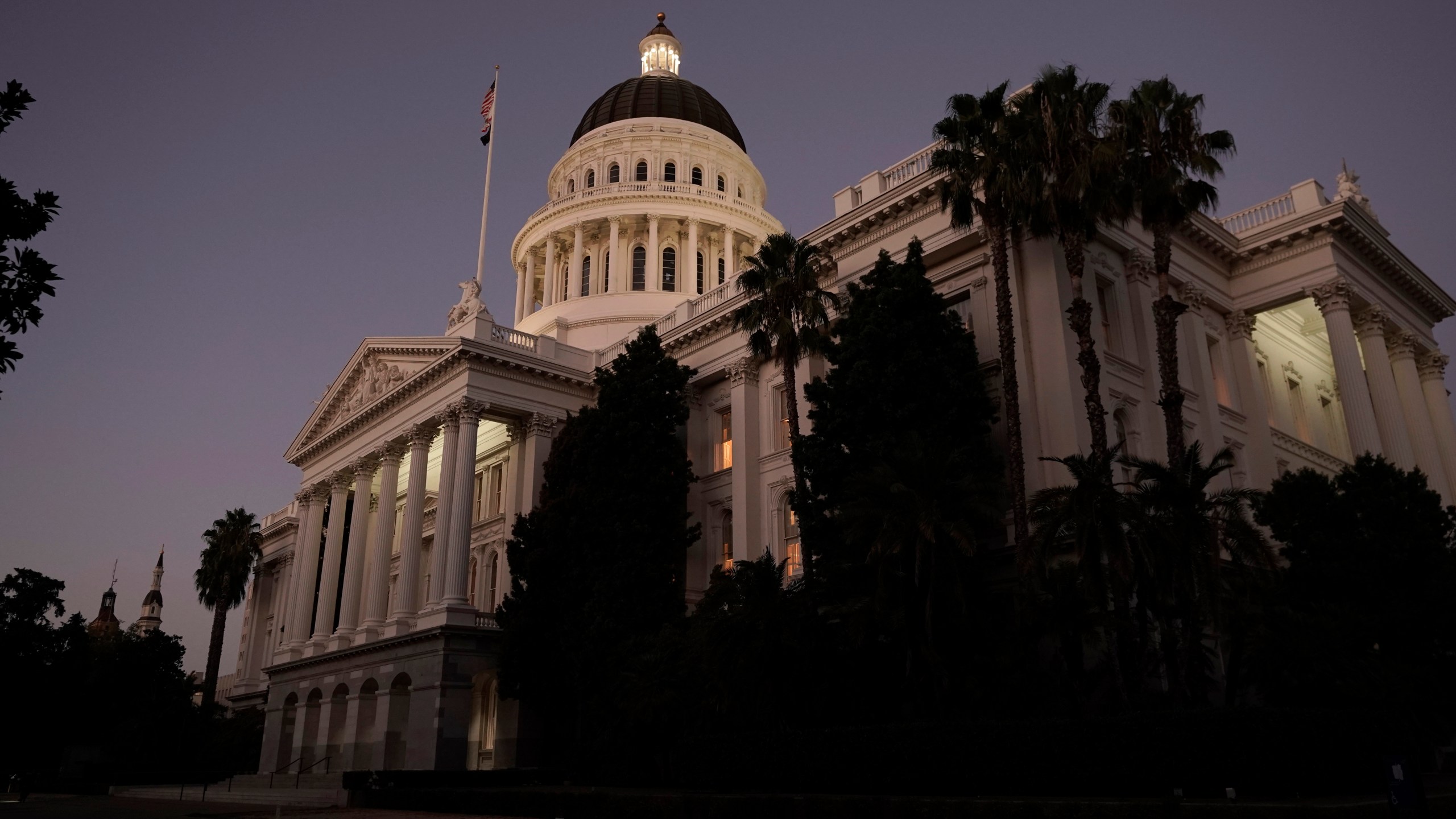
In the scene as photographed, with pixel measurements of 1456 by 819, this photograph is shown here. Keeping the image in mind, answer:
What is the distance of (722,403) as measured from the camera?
136ft

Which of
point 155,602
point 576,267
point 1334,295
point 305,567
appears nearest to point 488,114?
point 576,267

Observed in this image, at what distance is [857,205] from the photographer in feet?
117

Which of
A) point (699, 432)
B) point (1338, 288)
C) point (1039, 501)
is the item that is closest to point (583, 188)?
point (699, 432)

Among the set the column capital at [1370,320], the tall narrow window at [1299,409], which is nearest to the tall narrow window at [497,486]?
the tall narrow window at [1299,409]

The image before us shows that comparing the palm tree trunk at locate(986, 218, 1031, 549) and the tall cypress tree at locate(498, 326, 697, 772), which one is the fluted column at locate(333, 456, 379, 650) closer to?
the tall cypress tree at locate(498, 326, 697, 772)

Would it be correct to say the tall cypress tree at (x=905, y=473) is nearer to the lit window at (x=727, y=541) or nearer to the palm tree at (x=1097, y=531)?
the palm tree at (x=1097, y=531)

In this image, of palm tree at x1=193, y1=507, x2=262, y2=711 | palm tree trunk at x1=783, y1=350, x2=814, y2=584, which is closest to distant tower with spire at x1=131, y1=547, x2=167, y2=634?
palm tree at x1=193, y1=507, x2=262, y2=711

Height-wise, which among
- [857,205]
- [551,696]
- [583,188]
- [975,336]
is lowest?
[551,696]

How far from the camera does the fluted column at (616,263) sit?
195 feet

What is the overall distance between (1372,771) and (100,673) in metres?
66.1

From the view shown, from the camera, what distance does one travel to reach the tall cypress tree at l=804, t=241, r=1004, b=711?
23.5 meters

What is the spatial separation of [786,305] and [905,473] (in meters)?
9.31

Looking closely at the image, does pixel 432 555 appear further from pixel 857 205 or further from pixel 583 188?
pixel 583 188

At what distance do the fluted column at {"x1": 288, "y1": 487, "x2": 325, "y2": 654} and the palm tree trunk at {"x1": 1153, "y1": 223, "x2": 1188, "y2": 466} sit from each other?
40.7 m
